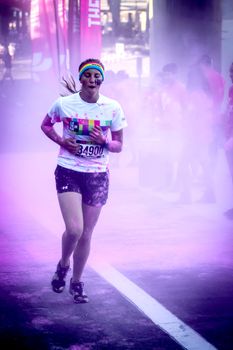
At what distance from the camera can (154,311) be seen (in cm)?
642

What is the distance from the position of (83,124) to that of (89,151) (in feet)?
0.72

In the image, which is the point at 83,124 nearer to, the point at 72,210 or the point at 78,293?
the point at 72,210

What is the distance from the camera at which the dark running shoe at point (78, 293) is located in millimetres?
6812

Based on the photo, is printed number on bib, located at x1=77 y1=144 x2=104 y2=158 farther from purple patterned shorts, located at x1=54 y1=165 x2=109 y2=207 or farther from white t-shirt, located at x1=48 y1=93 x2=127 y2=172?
purple patterned shorts, located at x1=54 y1=165 x2=109 y2=207

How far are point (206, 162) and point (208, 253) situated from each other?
3.83m

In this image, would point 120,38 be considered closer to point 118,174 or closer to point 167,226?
point 118,174

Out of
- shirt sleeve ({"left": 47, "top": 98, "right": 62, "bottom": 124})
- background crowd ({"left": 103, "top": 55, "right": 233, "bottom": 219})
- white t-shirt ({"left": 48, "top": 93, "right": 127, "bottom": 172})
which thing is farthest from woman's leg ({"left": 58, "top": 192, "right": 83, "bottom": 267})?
background crowd ({"left": 103, "top": 55, "right": 233, "bottom": 219})

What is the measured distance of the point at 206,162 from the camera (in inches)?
494

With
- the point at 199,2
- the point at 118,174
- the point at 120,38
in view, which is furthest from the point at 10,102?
the point at 120,38

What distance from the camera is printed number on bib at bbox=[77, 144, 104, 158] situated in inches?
267

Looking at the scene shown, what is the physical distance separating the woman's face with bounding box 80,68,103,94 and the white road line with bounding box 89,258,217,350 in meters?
1.68

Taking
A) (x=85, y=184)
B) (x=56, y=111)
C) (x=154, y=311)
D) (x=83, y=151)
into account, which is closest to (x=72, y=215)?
(x=85, y=184)

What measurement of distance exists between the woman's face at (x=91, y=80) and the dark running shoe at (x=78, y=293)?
61.4 inches

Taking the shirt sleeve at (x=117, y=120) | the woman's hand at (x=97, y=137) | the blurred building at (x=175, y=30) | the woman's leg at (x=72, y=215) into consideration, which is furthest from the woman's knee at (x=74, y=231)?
the blurred building at (x=175, y=30)
